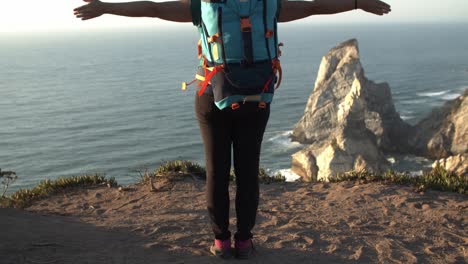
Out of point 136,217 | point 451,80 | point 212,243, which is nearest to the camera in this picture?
point 212,243

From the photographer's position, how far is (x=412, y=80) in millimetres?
113125

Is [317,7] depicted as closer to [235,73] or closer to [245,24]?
[245,24]

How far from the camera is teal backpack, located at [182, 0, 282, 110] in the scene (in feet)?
15.1

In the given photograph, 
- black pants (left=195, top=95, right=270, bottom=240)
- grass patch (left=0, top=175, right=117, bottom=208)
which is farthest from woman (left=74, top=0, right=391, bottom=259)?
grass patch (left=0, top=175, right=117, bottom=208)

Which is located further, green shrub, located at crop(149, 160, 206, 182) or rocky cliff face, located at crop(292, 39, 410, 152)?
rocky cliff face, located at crop(292, 39, 410, 152)

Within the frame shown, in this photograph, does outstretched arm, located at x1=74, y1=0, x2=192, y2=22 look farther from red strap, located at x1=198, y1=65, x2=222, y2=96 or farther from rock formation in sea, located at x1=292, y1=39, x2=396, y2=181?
rock formation in sea, located at x1=292, y1=39, x2=396, y2=181

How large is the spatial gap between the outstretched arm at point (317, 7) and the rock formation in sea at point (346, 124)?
1429 inches

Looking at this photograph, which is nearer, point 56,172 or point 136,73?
point 56,172

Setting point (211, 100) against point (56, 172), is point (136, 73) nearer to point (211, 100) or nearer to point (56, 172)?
point (56, 172)

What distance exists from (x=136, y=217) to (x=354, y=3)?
13.9 ft

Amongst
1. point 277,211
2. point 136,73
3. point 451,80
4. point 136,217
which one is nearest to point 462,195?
point 277,211

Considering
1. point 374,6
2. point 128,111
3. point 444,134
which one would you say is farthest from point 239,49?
point 128,111

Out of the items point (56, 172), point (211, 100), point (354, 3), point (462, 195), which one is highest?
point (354, 3)

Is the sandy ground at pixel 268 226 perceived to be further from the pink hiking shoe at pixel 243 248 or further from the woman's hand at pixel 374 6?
the woman's hand at pixel 374 6
